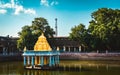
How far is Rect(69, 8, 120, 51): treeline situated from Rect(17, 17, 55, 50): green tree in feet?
19.1

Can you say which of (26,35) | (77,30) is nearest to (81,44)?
(77,30)

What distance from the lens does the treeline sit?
2857 inches

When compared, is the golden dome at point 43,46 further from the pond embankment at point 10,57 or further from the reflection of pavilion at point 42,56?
the pond embankment at point 10,57

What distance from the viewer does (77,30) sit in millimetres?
76125

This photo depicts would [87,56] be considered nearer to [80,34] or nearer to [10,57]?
[80,34]

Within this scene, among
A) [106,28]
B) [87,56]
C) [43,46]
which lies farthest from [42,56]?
[106,28]

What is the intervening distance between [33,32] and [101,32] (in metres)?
14.7

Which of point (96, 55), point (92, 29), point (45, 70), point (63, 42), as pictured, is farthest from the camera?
point (63, 42)

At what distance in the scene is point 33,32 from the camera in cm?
7438

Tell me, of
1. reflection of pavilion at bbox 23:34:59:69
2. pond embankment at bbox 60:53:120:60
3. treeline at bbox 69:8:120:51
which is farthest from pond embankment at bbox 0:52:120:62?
reflection of pavilion at bbox 23:34:59:69

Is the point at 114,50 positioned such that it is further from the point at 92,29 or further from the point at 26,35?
the point at 26,35

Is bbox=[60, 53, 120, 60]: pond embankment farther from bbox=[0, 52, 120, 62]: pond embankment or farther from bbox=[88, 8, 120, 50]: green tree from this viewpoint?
bbox=[88, 8, 120, 50]: green tree

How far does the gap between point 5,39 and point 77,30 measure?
1678cm

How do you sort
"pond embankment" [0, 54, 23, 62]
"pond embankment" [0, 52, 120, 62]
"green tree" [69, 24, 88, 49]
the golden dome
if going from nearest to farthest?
the golden dome < "pond embankment" [0, 54, 23, 62] < "pond embankment" [0, 52, 120, 62] < "green tree" [69, 24, 88, 49]
